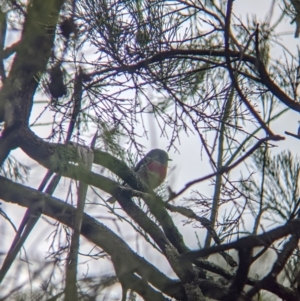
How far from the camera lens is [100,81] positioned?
2379 mm

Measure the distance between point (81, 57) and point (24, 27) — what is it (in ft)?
1.06

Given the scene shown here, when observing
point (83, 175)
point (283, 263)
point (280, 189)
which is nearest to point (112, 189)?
point (83, 175)

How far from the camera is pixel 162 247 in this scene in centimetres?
243

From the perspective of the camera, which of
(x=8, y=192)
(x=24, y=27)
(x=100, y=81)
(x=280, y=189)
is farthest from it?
(x=8, y=192)

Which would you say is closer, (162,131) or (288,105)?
(288,105)

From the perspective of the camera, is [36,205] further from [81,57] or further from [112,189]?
[81,57]

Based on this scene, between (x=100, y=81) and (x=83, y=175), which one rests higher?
(x=100, y=81)

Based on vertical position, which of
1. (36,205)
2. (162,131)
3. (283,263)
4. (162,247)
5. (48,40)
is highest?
(48,40)

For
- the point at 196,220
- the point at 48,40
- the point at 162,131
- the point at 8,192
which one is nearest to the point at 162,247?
the point at 196,220

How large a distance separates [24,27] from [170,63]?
2.01 feet

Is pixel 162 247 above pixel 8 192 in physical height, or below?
below

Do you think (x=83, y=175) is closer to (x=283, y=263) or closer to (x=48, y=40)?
(x=48, y=40)

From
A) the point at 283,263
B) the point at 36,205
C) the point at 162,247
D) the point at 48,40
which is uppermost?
the point at 48,40

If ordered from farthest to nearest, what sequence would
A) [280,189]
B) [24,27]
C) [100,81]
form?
[100,81] < [280,189] < [24,27]
